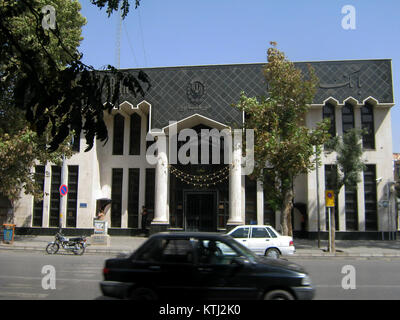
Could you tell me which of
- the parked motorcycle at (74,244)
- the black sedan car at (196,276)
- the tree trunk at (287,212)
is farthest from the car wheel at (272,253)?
the black sedan car at (196,276)

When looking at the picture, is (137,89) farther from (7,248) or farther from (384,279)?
(7,248)

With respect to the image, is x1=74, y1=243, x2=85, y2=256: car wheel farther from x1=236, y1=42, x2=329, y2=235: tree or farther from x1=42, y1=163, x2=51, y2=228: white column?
x1=42, y1=163, x2=51, y2=228: white column

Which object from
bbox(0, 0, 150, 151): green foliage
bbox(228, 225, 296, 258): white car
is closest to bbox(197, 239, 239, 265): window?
bbox(0, 0, 150, 151): green foliage

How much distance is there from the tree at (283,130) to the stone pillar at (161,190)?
26.0 ft

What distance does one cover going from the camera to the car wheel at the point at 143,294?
22.5 feet

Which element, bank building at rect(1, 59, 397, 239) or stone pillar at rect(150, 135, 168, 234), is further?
bank building at rect(1, 59, 397, 239)

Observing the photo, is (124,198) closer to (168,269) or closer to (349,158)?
(349,158)

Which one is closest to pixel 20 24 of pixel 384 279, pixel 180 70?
pixel 180 70

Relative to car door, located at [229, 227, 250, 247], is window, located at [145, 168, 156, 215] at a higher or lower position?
higher

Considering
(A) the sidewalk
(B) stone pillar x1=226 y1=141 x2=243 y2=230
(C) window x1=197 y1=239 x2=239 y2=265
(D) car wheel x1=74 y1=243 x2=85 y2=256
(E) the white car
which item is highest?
(B) stone pillar x1=226 y1=141 x2=243 y2=230

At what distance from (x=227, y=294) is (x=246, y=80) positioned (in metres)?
20.9

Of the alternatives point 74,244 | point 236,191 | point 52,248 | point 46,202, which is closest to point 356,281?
point 74,244

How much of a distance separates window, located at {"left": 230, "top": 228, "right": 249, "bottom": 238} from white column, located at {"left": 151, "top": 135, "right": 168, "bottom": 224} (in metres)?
9.08

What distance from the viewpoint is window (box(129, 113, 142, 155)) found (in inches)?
1098
